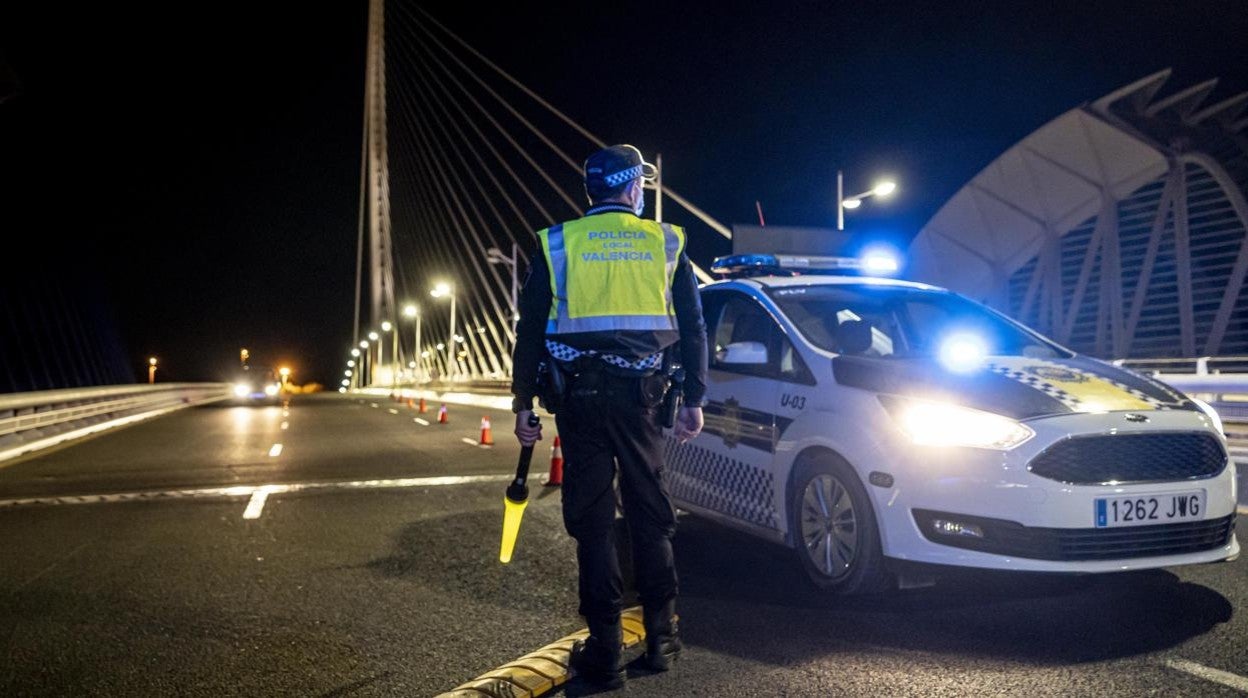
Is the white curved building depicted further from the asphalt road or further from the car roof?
the asphalt road

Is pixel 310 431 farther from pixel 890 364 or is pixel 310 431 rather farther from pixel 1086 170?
pixel 1086 170

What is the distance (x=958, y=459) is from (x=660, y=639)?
1.55 meters

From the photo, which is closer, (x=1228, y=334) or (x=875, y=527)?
(x=875, y=527)

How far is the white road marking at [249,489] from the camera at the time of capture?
9.11m

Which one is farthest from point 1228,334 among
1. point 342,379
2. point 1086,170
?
point 342,379

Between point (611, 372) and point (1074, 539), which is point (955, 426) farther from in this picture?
point (611, 372)

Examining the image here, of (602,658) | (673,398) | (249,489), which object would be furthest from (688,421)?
(249,489)

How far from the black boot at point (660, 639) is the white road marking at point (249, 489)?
6.08 metres

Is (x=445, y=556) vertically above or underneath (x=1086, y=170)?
underneath

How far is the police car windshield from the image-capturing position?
587 centimetres

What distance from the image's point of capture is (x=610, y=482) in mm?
3838

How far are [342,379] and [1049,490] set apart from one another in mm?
155758

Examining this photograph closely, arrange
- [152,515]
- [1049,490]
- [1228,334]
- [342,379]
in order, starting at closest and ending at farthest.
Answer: [1049,490] < [152,515] < [1228,334] < [342,379]

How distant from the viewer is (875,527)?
186 inches
